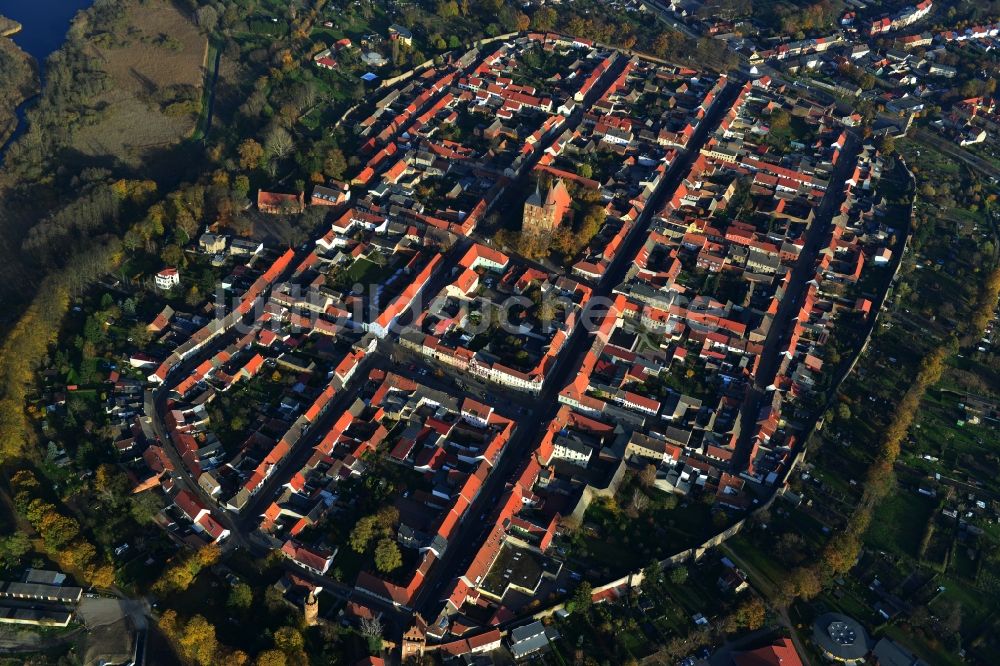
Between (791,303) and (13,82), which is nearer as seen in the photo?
(791,303)

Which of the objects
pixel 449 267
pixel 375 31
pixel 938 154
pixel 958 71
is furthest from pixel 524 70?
pixel 958 71

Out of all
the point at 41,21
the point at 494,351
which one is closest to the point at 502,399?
the point at 494,351

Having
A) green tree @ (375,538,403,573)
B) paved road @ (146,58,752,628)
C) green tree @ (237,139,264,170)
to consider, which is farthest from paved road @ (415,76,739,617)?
green tree @ (237,139,264,170)

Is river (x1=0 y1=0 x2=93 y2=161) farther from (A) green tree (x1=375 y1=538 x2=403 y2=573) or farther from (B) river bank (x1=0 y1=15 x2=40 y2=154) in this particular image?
(A) green tree (x1=375 y1=538 x2=403 y2=573)

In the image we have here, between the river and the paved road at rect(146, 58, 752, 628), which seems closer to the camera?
the paved road at rect(146, 58, 752, 628)

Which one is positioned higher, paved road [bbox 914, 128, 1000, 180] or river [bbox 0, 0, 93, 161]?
paved road [bbox 914, 128, 1000, 180]

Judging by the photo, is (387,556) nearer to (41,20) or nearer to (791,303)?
(791,303)
